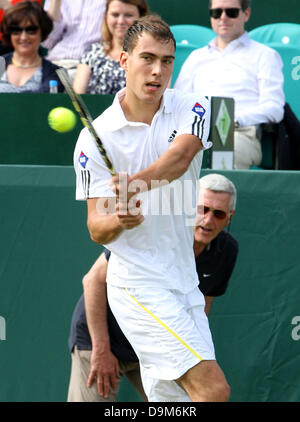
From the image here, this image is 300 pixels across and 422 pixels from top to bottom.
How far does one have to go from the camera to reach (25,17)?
18.4ft

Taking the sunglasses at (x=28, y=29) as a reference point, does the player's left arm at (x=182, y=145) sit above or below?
below

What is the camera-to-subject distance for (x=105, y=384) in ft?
11.9

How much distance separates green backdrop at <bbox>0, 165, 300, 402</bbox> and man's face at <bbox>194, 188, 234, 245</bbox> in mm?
434

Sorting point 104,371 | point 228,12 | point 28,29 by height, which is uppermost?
point 228,12

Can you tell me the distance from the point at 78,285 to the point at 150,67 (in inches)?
59.2

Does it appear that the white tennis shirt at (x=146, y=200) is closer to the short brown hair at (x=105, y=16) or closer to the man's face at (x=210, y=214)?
the man's face at (x=210, y=214)

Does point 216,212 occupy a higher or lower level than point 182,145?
lower

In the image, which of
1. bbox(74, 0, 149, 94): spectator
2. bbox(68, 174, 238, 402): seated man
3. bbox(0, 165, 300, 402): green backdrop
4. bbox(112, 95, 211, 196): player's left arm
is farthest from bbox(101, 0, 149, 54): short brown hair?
bbox(112, 95, 211, 196): player's left arm

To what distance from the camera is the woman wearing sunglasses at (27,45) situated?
18.1 feet

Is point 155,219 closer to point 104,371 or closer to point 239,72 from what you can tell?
point 104,371

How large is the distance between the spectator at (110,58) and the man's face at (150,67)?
2.28m

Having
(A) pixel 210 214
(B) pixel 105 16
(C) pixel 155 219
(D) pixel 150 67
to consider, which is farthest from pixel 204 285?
(B) pixel 105 16

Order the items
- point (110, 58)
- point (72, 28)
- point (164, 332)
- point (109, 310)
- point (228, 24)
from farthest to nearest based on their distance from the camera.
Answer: point (72, 28), point (228, 24), point (110, 58), point (109, 310), point (164, 332)


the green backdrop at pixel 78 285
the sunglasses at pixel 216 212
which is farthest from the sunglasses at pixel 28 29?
the sunglasses at pixel 216 212
